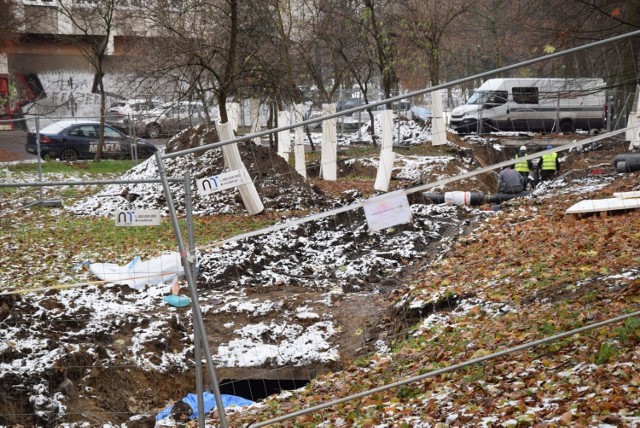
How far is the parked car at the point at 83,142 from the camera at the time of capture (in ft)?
84.2

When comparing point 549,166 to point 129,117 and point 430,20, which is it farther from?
point 129,117

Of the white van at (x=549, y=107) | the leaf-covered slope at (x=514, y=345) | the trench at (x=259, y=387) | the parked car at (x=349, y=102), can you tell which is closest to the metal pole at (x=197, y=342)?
the leaf-covered slope at (x=514, y=345)

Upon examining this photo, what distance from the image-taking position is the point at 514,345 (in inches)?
268

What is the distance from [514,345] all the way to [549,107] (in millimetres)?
4299

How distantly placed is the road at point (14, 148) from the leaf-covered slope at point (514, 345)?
55.1 feet

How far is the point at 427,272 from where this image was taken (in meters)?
11.8

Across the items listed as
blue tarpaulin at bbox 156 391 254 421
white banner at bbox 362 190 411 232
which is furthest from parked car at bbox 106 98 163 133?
white banner at bbox 362 190 411 232

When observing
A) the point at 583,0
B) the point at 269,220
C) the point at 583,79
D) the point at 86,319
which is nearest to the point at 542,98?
the point at 583,79

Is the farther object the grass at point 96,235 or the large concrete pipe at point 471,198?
the large concrete pipe at point 471,198

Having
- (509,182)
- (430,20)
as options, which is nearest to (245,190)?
(509,182)

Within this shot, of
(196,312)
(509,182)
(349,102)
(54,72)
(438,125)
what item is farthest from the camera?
(54,72)

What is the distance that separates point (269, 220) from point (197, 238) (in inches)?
65.0

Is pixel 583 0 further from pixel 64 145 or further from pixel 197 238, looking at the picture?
pixel 64 145

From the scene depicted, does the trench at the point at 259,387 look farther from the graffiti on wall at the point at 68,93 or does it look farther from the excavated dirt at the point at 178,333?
the graffiti on wall at the point at 68,93
